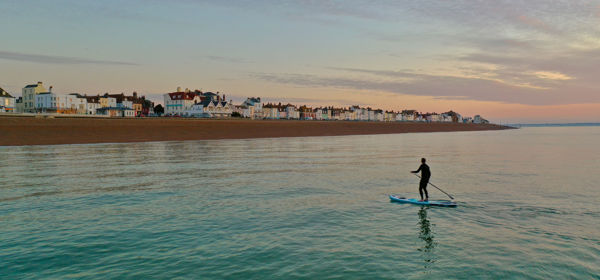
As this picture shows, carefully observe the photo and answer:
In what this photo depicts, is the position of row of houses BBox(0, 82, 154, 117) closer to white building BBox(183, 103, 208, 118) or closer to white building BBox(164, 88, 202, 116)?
white building BBox(164, 88, 202, 116)

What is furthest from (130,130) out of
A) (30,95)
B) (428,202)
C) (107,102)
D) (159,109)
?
(159,109)

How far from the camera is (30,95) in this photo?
129 meters

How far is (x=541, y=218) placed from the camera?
16688 millimetres

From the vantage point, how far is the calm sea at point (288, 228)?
10898 millimetres

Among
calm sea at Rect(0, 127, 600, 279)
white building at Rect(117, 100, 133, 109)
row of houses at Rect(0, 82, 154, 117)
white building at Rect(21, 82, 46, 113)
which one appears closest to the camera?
calm sea at Rect(0, 127, 600, 279)

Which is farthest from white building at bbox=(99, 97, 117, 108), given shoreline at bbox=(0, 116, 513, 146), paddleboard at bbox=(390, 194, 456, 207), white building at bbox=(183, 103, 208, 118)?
paddleboard at bbox=(390, 194, 456, 207)

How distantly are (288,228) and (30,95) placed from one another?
14582cm

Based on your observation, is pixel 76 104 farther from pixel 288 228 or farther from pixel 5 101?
pixel 288 228

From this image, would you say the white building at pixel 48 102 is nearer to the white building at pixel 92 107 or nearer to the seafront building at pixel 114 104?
the seafront building at pixel 114 104

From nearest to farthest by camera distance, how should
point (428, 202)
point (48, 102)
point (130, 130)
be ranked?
point (428, 202), point (130, 130), point (48, 102)

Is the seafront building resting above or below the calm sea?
above

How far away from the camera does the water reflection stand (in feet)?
38.6

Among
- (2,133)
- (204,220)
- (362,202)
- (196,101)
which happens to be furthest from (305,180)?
(196,101)

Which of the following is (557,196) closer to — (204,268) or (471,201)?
(471,201)
